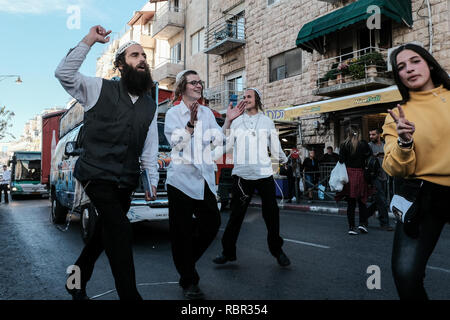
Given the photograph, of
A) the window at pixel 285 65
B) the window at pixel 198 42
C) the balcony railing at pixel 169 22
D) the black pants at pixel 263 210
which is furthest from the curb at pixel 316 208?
the balcony railing at pixel 169 22

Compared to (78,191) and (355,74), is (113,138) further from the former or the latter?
(355,74)

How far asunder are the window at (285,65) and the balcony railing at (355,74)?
1.79 metres

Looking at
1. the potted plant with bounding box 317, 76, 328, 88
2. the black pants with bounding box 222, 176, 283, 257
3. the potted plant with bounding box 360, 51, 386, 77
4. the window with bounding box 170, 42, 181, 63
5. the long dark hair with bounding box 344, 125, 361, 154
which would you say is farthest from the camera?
the window with bounding box 170, 42, 181, 63

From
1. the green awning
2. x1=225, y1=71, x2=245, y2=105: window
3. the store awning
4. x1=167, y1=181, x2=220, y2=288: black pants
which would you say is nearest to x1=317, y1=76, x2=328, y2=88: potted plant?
the green awning

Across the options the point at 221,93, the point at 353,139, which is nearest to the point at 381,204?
the point at 353,139

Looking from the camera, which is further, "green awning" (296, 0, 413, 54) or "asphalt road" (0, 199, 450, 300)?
"green awning" (296, 0, 413, 54)

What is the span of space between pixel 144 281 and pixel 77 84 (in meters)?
2.18

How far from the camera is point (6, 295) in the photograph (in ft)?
11.6

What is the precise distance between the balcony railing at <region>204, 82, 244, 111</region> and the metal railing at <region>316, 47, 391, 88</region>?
6.32 m

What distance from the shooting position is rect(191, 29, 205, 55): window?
24.0 metres

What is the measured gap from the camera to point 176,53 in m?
27.3

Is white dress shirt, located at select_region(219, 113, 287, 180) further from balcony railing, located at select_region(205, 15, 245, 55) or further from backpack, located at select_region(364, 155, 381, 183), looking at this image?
balcony railing, located at select_region(205, 15, 245, 55)
